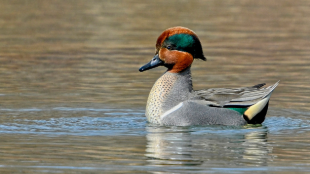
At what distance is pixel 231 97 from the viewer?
1008 centimetres

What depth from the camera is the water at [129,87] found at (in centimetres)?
827

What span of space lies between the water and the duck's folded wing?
350mm

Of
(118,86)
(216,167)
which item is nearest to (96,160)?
(216,167)

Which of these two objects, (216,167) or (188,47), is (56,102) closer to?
(188,47)

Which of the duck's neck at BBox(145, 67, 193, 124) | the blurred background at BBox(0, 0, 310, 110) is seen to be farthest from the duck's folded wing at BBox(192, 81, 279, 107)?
the blurred background at BBox(0, 0, 310, 110)

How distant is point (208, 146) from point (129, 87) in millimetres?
4697

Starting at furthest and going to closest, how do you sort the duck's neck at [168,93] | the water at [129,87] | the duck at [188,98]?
the duck's neck at [168,93] < the duck at [188,98] < the water at [129,87]

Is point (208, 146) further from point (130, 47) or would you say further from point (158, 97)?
point (130, 47)

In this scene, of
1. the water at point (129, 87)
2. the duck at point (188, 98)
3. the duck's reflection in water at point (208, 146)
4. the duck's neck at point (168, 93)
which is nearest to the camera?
the duck's reflection in water at point (208, 146)

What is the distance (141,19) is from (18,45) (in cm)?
716

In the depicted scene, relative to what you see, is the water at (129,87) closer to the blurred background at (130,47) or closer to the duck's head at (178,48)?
the blurred background at (130,47)

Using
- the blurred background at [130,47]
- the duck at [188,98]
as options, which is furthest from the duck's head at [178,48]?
the blurred background at [130,47]

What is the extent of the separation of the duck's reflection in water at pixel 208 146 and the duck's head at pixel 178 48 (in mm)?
1007

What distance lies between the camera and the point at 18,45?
19.1 m
